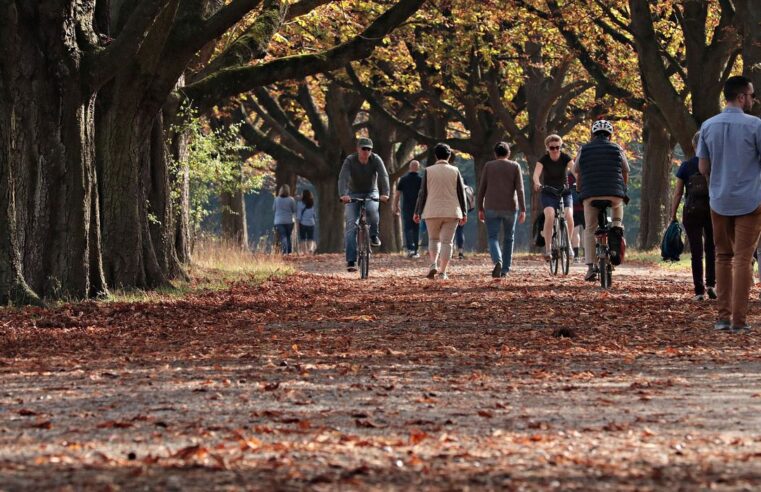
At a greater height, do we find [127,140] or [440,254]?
[127,140]

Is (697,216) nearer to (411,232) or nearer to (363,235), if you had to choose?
(363,235)

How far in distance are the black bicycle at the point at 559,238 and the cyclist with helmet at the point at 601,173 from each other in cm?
295

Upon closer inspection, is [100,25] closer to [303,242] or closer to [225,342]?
[225,342]

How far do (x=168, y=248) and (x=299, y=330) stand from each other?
23.1 ft

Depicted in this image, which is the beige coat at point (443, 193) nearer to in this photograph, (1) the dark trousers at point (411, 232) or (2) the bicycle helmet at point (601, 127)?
(2) the bicycle helmet at point (601, 127)

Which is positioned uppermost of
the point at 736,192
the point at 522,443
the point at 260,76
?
the point at 260,76

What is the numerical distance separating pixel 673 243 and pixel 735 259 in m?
4.74

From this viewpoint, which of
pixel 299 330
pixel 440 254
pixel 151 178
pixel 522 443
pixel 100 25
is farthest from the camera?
pixel 440 254

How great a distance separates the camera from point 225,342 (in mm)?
11586

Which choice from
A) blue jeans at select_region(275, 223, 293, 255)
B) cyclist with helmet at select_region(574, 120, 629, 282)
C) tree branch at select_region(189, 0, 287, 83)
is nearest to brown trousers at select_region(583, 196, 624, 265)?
cyclist with helmet at select_region(574, 120, 629, 282)

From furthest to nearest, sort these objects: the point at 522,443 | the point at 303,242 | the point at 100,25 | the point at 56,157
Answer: the point at 303,242 → the point at 100,25 → the point at 56,157 → the point at 522,443

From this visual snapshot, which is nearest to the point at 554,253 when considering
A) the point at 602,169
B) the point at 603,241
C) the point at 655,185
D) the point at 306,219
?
the point at 603,241

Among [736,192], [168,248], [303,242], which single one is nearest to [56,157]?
[168,248]

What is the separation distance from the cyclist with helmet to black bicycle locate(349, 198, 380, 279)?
13.6 ft
